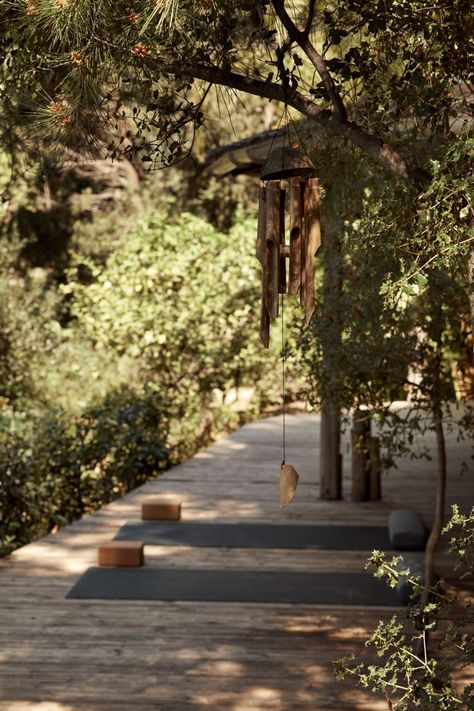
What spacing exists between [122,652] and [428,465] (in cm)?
543

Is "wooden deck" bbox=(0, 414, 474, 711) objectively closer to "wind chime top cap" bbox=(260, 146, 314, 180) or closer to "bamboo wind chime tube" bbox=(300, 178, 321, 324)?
"bamboo wind chime tube" bbox=(300, 178, 321, 324)

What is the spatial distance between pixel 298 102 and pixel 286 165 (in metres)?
0.26

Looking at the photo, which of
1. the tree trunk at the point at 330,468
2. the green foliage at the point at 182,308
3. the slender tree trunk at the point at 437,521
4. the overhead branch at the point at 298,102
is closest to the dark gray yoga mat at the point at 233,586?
the slender tree trunk at the point at 437,521

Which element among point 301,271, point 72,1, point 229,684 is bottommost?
point 229,684

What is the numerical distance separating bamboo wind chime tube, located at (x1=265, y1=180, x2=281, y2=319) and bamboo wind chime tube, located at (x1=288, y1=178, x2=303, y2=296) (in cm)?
4

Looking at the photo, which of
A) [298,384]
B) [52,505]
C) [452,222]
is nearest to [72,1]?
[452,222]

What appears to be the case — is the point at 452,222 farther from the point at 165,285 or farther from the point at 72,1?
the point at 165,285

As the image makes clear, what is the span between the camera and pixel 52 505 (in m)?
8.06

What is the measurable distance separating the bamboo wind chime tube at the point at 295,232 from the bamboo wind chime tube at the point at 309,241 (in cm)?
2

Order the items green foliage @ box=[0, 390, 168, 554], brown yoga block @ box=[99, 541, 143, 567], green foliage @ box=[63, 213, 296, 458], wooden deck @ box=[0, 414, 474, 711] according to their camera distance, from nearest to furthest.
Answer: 1. wooden deck @ box=[0, 414, 474, 711]
2. brown yoga block @ box=[99, 541, 143, 567]
3. green foliage @ box=[0, 390, 168, 554]
4. green foliage @ box=[63, 213, 296, 458]

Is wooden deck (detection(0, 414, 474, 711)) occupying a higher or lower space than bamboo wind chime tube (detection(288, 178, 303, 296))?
lower

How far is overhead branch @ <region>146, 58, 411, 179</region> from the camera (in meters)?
2.76

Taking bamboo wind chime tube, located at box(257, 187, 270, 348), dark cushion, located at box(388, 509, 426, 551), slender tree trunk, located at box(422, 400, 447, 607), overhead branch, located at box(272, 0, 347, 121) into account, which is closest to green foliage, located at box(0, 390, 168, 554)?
dark cushion, located at box(388, 509, 426, 551)

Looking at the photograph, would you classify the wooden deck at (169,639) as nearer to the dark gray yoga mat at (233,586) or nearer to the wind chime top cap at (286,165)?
the dark gray yoga mat at (233,586)
